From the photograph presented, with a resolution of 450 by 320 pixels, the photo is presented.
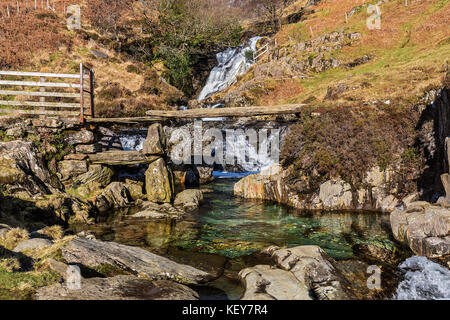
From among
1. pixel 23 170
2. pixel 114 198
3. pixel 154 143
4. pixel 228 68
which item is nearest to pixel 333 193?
pixel 154 143

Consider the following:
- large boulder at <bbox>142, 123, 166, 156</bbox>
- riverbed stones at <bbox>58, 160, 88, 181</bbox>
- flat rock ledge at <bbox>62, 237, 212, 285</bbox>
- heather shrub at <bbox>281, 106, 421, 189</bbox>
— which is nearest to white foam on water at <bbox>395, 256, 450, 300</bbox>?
flat rock ledge at <bbox>62, 237, 212, 285</bbox>

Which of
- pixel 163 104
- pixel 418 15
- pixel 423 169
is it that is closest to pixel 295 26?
pixel 418 15

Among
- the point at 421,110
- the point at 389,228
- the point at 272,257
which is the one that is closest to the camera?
the point at 272,257

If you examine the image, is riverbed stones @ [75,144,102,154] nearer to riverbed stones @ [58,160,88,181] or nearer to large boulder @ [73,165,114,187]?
riverbed stones @ [58,160,88,181]

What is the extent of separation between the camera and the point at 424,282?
6238mm

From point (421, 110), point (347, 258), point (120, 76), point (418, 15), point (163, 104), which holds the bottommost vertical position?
point (347, 258)

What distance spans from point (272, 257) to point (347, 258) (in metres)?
2.06

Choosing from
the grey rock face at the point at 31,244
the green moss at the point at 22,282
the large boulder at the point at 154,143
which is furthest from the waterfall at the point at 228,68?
the green moss at the point at 22,282

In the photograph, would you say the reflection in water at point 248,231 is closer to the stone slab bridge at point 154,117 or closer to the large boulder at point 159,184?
the large boulder at point 159,184

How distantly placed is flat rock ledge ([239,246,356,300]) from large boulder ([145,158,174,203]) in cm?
825

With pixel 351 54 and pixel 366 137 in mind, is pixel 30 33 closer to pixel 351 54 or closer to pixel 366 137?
pixel 351 54

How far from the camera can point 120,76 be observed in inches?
1462

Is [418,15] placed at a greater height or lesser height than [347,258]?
greater

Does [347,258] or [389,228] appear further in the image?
[389,228]
